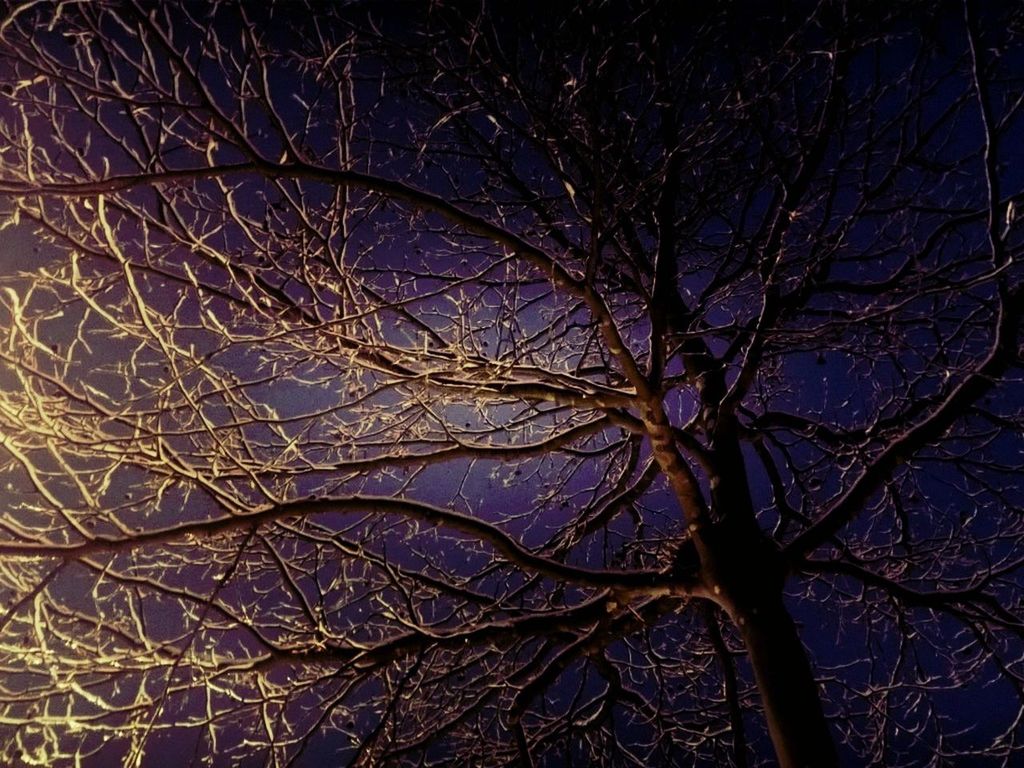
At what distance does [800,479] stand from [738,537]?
2.45 m

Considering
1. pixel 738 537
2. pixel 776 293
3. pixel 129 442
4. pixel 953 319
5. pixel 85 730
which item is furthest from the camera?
pixel 953 319

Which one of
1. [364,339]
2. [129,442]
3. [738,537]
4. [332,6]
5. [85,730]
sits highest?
[332,6]

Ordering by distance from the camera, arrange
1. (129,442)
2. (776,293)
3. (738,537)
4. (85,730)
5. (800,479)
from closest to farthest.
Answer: (129,442), (85,730), (738,537), (776,293), (800,479)

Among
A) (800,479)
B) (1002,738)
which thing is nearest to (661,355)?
(800,479)

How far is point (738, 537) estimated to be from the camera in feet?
13.5

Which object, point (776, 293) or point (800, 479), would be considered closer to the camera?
point (776, 293)

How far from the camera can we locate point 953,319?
4961 millimetres

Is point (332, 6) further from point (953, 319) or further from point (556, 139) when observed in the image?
point (953, 319)

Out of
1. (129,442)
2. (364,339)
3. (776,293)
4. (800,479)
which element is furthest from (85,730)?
(800,479)

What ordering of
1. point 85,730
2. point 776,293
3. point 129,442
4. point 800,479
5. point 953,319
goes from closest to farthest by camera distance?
point 129,442
point 85,730
point 776,293
point 953,319
point 800,479

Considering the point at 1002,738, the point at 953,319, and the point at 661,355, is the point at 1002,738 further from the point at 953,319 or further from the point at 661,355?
the point at 661,355

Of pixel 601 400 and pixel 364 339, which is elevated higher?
pixel 364 339

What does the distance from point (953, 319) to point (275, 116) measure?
4.57 meters

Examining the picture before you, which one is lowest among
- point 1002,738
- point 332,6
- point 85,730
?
point 1002,738
